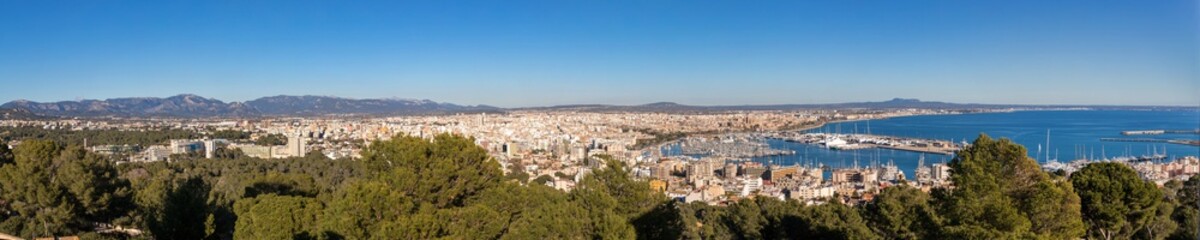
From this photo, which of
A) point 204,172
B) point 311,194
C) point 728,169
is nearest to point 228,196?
point 311,194

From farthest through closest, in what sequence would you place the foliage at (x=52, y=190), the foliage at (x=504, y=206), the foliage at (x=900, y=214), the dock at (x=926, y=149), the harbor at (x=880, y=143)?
the harbor at (x=880, y=143) → the dock at (x=926, y=149) → the foliage at (x=52, y=190) → the foliage at (x=900, y=214) → the foliage at (x=504, y=206)

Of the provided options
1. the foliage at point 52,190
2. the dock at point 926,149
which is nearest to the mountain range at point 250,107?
the foliage at point 52,190

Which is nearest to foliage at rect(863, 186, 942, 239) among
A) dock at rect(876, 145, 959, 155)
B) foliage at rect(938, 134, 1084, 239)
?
foliage at rect(938, 134, 1084, 239)

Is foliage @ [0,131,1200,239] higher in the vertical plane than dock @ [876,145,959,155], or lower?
higher

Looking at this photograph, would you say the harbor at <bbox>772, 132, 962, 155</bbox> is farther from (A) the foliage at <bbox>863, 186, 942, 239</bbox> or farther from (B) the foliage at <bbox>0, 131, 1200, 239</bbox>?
(B) the foliage at <bbox>0, 131, 1200, 239</bbox>

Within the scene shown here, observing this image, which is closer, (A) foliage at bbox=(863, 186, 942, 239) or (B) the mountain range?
(A) foliage at bbox=(863, 186, 942, 239)

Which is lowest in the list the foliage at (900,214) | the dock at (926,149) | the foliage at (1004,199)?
the dock at (926,149)

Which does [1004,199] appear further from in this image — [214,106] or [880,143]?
[214,106]

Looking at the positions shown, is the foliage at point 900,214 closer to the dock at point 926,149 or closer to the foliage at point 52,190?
the foliage at point 52,190

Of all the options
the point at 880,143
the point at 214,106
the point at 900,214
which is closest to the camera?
the point at 900,214

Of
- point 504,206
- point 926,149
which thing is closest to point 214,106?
point 926,149

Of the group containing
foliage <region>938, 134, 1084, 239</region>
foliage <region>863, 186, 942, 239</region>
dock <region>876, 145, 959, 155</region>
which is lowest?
dock <region>876, 145, 959, 155</region>
